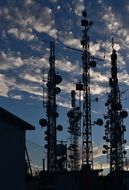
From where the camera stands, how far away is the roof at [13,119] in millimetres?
28219

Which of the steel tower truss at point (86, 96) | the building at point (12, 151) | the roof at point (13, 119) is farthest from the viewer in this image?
the steel tower truss at point (86, 96)

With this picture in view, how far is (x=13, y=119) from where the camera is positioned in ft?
96.4

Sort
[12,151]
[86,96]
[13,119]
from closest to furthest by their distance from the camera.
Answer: [13,119], [12,151], [86,96]

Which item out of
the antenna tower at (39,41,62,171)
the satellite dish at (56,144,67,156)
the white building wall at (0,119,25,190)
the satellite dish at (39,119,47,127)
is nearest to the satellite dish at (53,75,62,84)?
the antenna tower at (39,41,62,171)

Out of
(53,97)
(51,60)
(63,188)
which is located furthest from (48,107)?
Result: (63,188)

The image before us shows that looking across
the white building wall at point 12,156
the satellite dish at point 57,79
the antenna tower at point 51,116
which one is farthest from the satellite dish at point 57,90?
the white building wall at point 12,156

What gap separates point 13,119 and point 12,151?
6.62 ft

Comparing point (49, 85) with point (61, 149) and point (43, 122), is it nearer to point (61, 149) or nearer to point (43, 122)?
point (43, 122)

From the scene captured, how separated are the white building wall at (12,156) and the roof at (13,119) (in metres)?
0.22

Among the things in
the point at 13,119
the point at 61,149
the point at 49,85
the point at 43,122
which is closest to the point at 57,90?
the point at 49,85

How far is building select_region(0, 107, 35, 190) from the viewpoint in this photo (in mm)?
28469

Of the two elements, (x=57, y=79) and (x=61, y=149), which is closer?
(x=57, y=79)

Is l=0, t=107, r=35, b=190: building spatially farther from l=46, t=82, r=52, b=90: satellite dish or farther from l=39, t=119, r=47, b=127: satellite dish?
l=46, t=82, r=52, b=90: satellite dish

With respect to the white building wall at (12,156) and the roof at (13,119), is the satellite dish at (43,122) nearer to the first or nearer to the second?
the roof at (13,119)
